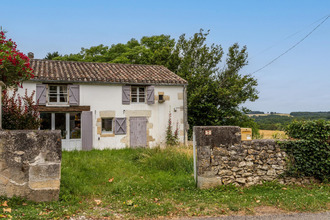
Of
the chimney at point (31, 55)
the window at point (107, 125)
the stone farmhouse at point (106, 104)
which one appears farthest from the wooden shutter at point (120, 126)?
the chimney at point (31, 55)

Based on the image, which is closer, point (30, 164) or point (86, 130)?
point (30, 164)

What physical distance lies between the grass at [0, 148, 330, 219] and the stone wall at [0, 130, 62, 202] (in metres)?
0.21

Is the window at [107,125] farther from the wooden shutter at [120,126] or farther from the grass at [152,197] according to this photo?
the grass at [152,197]

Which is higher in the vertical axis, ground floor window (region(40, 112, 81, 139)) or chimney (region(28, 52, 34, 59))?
chimney (region(28, 52, 34, 59))

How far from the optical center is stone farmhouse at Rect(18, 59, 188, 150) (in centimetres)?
1380

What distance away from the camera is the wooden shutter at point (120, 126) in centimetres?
1458

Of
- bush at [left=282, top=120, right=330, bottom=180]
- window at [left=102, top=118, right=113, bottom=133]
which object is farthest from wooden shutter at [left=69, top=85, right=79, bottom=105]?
bush at [left=282, top=120, right=330, bottom=180]

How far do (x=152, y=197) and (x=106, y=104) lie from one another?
30.9 ft

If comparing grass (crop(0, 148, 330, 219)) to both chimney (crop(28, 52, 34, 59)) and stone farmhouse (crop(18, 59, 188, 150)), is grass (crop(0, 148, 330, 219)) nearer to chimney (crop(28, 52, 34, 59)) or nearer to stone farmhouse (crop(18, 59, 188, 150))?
stone farmhouse (crop(18, 59, 188, 150))

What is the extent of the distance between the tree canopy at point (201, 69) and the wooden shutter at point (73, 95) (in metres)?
7.67

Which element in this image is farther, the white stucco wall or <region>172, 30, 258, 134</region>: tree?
A: <region>172, 30, 258, 134</region>: tree

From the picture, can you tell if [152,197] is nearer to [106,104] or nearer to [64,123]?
[106,104]

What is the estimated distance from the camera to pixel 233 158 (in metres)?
6.66

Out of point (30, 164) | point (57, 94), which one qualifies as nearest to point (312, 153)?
point (30, 164)
